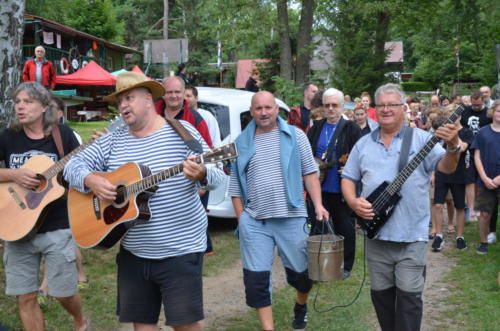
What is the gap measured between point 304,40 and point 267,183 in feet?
51.4

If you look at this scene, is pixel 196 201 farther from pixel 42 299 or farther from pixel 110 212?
pixel 42 299

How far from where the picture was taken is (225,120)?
8586 millimetres

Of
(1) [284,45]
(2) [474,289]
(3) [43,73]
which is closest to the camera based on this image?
(2) [474,289]

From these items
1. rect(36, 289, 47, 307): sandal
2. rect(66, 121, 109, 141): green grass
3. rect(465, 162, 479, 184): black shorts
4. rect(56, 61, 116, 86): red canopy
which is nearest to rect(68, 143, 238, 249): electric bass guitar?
rect(36, 289, 47, 307): sandal

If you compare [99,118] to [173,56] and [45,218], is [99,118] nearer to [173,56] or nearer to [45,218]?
[173,56]

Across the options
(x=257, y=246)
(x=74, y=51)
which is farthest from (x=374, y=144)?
(x=74, y=51)

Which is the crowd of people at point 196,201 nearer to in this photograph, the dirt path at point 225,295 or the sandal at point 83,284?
the sandal at point 83,284

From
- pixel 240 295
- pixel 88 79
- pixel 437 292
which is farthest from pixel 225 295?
pixel 88 79

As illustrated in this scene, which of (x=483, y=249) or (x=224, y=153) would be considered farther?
(x=483, y=249)

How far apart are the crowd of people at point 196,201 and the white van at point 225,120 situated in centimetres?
243

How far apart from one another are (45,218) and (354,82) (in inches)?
741

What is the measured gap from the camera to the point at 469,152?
27.8 feet

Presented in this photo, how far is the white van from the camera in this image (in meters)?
8.50

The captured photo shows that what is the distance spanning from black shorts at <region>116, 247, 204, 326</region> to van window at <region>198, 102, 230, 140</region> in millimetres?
4850
